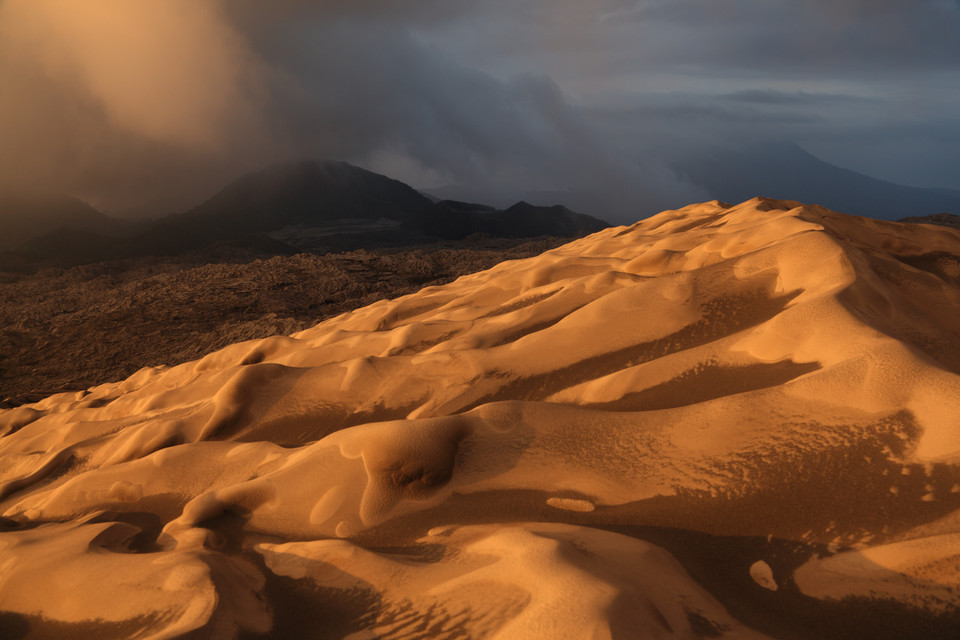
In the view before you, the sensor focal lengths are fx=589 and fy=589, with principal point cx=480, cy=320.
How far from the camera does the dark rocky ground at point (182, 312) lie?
6.91 meters

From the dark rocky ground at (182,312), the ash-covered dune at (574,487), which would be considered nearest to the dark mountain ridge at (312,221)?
the dark rocky ground at (182,312)

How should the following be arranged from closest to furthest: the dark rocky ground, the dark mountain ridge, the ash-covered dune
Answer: the ash-covered dune < the dark rocky ground < the dark mountain ridge

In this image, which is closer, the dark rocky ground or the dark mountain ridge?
the dark rocky ground

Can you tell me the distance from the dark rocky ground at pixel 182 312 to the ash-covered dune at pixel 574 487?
4285 mm

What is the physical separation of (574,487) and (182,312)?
779 centimetres

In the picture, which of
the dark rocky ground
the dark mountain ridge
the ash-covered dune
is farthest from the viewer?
the dark mountain ridge

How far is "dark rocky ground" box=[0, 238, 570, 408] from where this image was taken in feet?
22.7

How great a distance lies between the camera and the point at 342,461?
1.88m

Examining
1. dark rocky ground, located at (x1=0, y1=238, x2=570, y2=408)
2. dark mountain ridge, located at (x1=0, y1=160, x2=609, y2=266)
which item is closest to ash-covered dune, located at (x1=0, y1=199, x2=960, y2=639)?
dark rocky ground, located at (x1=0, y1=238, x2=570, y2=408)

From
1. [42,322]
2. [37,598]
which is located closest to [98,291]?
[42,322]

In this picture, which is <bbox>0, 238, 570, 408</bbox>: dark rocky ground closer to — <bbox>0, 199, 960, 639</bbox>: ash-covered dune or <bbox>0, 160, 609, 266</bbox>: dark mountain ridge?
<bbox>0, 199, 960, 639</bbox>: ash-covered dune

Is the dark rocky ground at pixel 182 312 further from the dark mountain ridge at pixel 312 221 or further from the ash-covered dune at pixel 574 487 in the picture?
the dark mountain ridge at pixel 312 221

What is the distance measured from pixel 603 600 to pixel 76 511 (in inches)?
88.6

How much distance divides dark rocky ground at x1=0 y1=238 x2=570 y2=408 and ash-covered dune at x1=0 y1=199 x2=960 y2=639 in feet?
14.1
